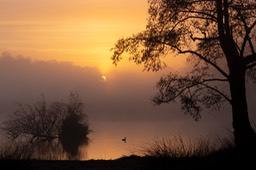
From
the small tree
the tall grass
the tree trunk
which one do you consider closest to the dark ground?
the tall grass

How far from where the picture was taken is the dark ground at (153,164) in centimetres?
1223

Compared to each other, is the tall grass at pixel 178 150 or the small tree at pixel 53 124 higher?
the small tree at pixel 53 124

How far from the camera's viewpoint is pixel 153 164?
13.9m

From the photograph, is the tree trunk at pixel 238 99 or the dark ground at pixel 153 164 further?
the tree trunk at pixel 238 99

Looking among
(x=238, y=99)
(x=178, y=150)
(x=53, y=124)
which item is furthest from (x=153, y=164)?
(x=53, y=124)

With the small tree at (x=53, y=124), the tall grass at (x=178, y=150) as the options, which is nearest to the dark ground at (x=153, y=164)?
the tall grass at (x=178, y=150)

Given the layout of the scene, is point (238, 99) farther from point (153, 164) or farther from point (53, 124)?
point (53, 124)

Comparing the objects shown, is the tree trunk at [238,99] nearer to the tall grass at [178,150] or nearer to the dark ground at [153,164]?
the tall grass at [178,150]

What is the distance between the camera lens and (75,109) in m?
76.8

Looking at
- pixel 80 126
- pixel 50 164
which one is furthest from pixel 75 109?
pixel 50 164

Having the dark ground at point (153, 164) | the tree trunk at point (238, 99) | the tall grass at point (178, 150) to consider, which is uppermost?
the tree trunk at point (238, 99)

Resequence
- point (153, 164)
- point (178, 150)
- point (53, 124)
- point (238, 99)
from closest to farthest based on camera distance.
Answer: point (153, 164) < point (178, 150) < point (238, 99) < point (53, 124)

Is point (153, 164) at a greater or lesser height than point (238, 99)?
lesser

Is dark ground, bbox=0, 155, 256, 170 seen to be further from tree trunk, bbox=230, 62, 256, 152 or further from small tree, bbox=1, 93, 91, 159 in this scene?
small tree, bbox=1, 93, 91, 159
